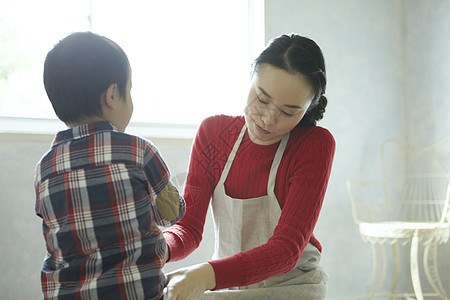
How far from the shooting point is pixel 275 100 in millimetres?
1102

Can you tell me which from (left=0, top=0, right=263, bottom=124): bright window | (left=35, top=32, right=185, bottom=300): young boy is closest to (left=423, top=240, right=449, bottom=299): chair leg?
(left=0, top=0, right=263, bottom=124): bright window

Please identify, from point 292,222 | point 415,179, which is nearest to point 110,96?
point 292,222

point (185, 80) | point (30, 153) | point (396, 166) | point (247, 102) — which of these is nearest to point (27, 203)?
point (30, 153)

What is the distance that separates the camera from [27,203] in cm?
203

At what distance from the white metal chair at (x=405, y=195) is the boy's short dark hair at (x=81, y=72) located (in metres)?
2.14

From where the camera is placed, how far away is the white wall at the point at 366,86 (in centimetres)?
279

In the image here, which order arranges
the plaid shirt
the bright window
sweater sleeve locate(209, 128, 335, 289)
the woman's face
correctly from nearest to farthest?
the plaid shirt, sweater sleeve locate(209, 128, 335, 289), the woman's face, the bright window

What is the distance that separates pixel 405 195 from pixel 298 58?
2.32 meters

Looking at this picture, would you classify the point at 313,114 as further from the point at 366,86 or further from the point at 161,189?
the point at 366,86

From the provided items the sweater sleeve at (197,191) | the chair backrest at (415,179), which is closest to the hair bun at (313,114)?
the sweater sleeve at (197,191)

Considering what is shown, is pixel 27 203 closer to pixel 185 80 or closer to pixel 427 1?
pixel 185 80

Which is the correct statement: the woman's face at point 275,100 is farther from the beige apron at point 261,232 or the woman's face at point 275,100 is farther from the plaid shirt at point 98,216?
the plaid shirt at point 98,216

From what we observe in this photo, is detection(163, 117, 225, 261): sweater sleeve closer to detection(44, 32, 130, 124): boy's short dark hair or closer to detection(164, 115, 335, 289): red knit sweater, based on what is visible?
detection(164, 115, 335, 289): red knit sweater

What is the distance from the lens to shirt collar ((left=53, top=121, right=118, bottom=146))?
83 cm
